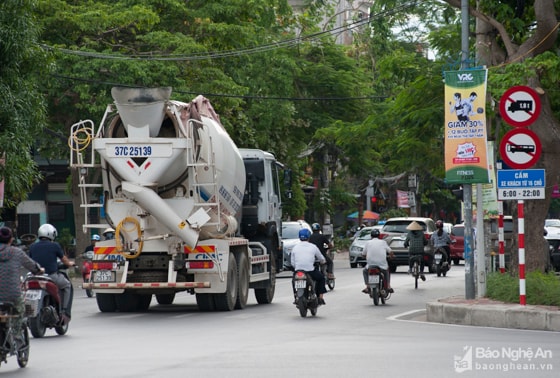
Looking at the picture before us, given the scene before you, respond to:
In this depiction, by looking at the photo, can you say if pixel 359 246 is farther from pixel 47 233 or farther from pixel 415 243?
pixel 47 233

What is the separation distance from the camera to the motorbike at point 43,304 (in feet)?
50.8

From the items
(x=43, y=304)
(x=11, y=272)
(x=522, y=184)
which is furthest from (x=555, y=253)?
(x=11, y=272)

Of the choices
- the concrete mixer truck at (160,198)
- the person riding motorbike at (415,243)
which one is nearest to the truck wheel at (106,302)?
the concrete mixer truck at (160,198)

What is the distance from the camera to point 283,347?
48.0 ft

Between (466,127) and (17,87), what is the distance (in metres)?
9.64

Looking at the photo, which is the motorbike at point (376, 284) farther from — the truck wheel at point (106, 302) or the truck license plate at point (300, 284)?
the truck wheel at point (106, 302)

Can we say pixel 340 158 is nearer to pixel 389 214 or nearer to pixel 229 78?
pixel 389 214

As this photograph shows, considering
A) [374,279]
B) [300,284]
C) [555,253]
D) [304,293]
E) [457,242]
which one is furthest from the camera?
[457,242]

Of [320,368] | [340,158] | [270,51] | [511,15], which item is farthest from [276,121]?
[320,368]

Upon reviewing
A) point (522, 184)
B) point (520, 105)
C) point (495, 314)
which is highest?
point (520, 105)

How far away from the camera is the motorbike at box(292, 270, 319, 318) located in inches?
793

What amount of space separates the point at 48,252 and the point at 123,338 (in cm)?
168

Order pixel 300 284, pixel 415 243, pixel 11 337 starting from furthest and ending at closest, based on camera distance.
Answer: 1. pixel 415 243
2. pixel 300 284
3. pixel 11 337

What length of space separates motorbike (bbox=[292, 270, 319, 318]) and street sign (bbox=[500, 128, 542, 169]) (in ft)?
14.5
